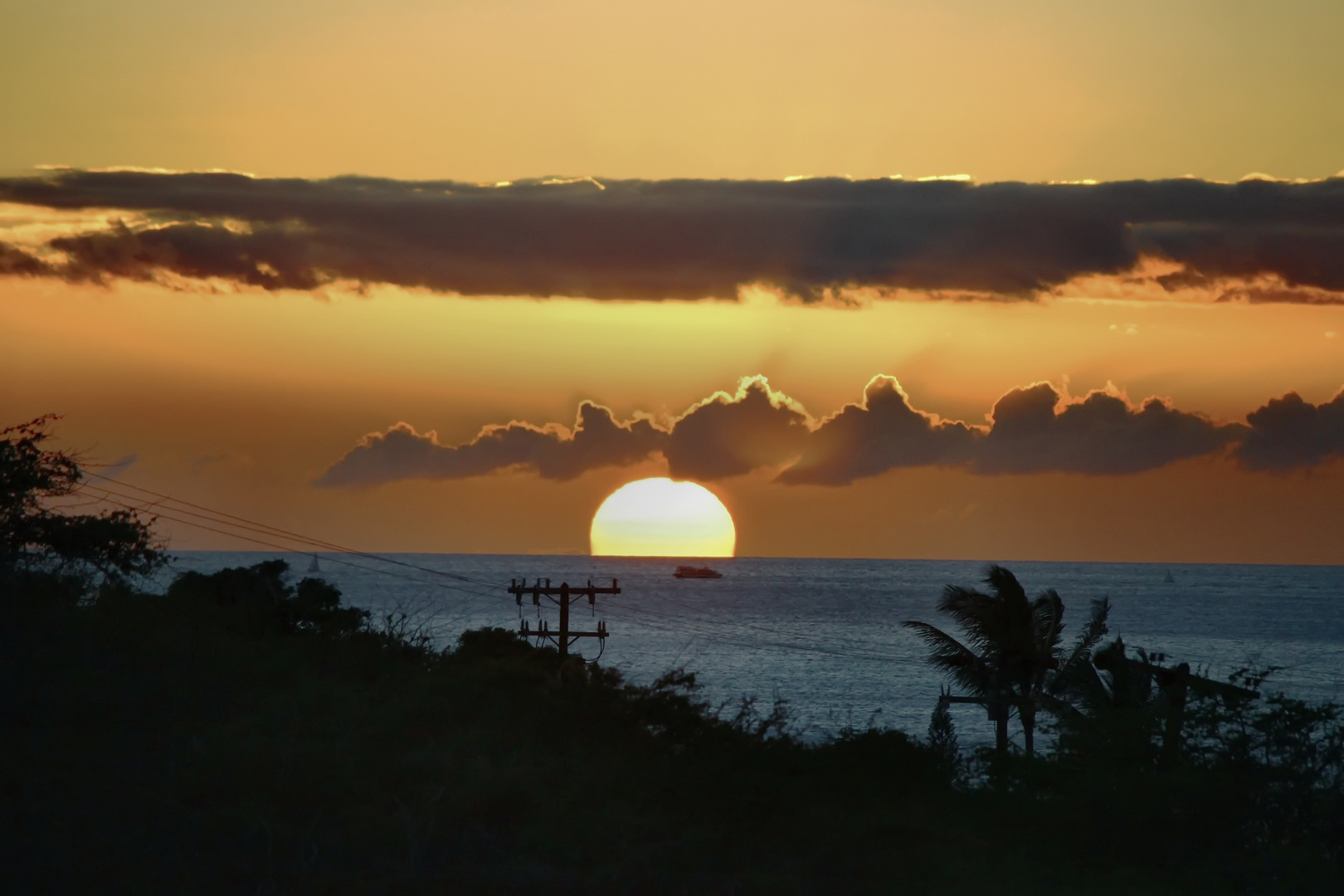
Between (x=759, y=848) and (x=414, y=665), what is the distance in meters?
11.5

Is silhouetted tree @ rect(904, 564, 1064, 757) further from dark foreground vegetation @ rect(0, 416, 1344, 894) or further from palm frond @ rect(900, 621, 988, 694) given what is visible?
dark foreground vegetation @ rect(0, 416, 1344, 894)

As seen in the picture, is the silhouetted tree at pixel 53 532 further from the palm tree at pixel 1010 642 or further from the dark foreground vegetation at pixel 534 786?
the palm tree at pixel 1010 642

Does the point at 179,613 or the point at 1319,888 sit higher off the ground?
the point at 179,613

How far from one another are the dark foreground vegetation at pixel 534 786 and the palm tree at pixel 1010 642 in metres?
10.1

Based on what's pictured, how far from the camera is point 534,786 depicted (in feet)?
55.8

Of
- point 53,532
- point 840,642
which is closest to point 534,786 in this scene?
point 53,532

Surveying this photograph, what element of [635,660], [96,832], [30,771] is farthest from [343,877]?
[635,660]

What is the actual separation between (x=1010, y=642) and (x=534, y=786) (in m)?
23.7

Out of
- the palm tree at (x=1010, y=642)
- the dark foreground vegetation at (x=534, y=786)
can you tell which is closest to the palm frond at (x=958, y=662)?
the palm tree at (x=1010, y=642)

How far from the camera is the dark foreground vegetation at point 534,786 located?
1445 cm

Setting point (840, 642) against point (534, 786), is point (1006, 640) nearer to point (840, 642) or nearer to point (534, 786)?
point (534, 786)

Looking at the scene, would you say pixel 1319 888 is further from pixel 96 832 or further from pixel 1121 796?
pixel 96 832

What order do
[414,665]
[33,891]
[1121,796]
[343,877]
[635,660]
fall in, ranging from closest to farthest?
[33,891] < [343,877] < [1121,796] < [414,665] < [635,660]

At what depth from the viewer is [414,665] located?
26.5m
